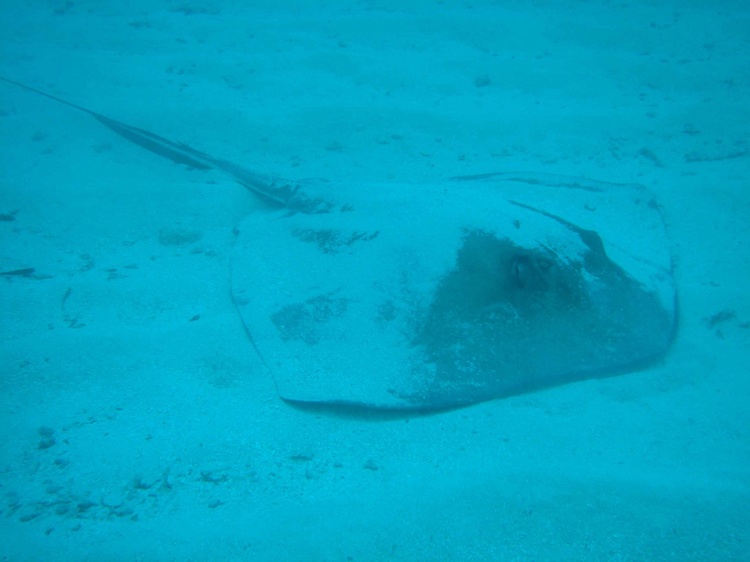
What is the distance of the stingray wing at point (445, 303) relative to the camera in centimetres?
270

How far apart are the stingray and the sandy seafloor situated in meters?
0.32

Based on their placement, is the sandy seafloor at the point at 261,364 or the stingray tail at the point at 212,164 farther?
the stingray tail at the point at 212,164

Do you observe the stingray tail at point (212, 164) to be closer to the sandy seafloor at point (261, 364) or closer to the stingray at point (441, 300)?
the sandy seafloor at point (261, 364)

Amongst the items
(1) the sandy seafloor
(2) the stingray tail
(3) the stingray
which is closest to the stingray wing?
(3) the stingray

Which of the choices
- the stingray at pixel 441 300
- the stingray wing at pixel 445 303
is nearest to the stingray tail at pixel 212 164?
the stingray at pixel 441 300

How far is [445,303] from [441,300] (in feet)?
0.12

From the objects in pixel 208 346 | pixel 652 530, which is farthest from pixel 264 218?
pixel 652 530

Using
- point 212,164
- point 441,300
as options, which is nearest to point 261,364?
point 441,300

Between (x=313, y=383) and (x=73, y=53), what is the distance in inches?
389

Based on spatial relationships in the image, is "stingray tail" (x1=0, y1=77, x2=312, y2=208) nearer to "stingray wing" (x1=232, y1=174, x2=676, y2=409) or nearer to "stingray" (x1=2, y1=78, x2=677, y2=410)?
"stingray" (x1=2, y1=78, x2=677, y2=410)

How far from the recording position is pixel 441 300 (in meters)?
3.03

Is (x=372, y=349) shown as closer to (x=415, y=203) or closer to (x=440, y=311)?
(x=440, y=311)

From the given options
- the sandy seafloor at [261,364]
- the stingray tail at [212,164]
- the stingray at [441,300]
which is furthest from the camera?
the stingray tail at [212,164]

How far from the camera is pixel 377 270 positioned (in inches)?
131
